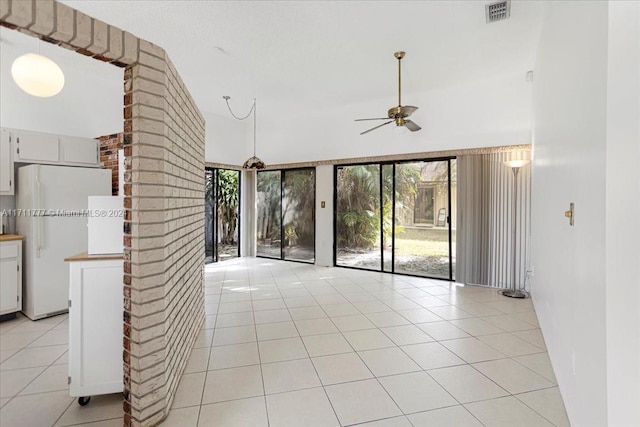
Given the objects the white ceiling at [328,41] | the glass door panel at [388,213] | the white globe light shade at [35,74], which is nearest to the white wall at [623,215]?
the white ceiling at [328,41]

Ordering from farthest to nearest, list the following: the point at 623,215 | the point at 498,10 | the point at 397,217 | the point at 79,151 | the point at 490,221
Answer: the point at 397,217 → the point at 490,221 → the point at 79,151 → the point at 498,10 → the point at 623,215

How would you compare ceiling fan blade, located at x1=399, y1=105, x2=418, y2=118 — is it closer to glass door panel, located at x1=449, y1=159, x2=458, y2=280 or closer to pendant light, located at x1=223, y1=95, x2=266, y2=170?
glass door panel, located at x1=449, y1=159, x2=458, y2=280

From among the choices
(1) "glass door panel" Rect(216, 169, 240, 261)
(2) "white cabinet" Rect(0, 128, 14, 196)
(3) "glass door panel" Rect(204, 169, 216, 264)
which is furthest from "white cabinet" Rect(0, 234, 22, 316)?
(1) "glass door panel" Rect(216, 169, 240, 261)

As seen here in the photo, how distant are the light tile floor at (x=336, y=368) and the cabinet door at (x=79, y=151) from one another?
208 centimetres

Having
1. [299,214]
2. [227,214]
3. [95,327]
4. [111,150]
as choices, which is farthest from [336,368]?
[227,214]

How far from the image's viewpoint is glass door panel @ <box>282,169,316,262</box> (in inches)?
280

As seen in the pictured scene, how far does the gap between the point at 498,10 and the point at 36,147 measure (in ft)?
18.4

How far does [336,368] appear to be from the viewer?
259 cm

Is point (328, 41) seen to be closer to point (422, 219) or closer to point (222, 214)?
point (422, 219)

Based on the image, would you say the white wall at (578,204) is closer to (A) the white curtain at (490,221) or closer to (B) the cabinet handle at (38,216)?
(A) the white curtain at (490,221)

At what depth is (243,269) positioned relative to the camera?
21.0 ft

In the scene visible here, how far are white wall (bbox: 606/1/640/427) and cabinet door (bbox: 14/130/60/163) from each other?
5412mm

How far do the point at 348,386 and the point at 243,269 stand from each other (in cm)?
448

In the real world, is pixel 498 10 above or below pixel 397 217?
above
